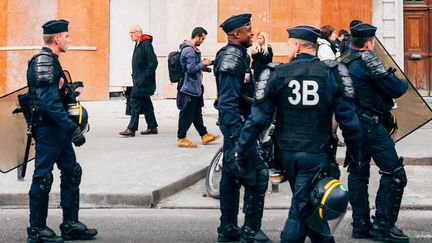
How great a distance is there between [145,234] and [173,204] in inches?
66.1

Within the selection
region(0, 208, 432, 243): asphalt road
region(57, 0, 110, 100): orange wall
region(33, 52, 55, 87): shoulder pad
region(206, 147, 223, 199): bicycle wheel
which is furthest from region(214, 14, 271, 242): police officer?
region(57, 0, 110, 100): orange wall

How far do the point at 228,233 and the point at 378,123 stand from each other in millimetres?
1669

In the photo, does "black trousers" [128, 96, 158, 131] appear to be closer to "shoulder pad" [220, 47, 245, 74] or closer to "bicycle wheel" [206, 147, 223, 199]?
"bicycle wheel" [206, 147, 223, 199]

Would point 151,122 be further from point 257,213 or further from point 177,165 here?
point 257,213

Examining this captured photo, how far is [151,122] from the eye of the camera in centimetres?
1548

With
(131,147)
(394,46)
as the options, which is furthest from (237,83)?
(394,46)

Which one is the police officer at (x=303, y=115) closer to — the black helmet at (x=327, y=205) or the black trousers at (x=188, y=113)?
the black helmet at (x=327, y=205)

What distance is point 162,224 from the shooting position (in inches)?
362

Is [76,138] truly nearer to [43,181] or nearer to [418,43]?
[43,181]

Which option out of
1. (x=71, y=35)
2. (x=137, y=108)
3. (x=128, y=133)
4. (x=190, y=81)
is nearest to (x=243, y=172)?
(x=190, y=81)

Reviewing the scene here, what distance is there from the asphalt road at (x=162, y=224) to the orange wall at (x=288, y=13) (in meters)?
12.7

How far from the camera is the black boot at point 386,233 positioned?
8.20 m

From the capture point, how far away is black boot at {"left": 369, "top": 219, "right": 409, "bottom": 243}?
8.20 m

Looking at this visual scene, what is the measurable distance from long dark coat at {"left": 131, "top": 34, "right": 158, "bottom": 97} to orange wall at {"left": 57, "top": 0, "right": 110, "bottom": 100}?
703 cm
